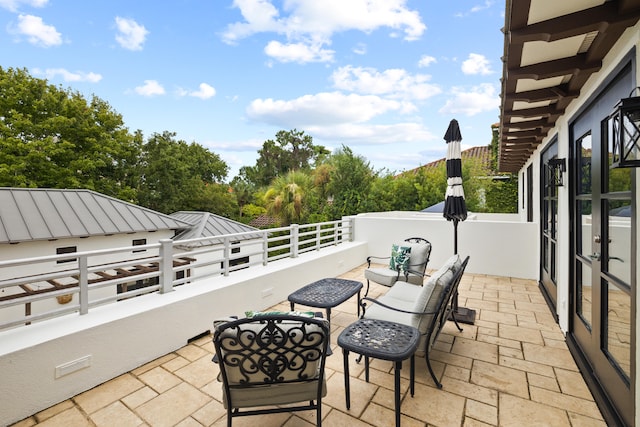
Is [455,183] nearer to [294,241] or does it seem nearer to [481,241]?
[294,241]

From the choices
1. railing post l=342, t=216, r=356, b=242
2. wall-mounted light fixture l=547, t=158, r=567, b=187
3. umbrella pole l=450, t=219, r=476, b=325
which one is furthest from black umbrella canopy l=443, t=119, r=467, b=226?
railing post l=342, t=216, r=356, b=242

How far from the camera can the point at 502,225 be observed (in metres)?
5.86

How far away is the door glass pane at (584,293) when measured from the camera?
2.52 metres

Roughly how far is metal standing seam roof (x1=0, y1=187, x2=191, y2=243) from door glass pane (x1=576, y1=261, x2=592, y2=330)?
1174 centimetres

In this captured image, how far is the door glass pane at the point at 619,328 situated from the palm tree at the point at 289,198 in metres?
12.1

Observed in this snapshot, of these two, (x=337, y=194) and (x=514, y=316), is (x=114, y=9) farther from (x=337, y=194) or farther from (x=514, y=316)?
(x=514, y=316)

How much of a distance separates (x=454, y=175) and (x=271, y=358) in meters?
3.11

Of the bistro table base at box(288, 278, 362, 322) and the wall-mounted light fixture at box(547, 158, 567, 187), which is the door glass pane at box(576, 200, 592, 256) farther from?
the bistro table base at box(288, 278, 362, 322)

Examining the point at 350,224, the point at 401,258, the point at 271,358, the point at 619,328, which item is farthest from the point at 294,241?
the point at 619,328

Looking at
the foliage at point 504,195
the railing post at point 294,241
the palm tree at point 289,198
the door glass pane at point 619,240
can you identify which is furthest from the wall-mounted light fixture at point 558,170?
the palm tree at point 289,198

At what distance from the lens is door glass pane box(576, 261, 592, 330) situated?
8.28 ft

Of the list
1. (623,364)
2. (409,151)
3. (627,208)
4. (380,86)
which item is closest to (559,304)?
(623,364)

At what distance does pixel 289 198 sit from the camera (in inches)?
544

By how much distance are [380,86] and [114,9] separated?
11363 mm
